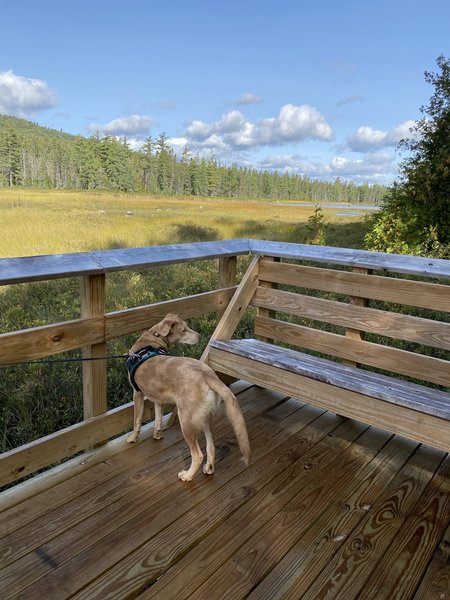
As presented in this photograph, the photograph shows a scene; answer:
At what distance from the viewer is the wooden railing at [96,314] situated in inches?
79.7

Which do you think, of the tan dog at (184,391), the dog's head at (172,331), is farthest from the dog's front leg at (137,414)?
the dog's head at (172,331)

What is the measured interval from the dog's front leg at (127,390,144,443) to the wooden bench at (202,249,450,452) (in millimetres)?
539

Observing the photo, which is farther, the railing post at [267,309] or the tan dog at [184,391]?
the railing post at [267,309]

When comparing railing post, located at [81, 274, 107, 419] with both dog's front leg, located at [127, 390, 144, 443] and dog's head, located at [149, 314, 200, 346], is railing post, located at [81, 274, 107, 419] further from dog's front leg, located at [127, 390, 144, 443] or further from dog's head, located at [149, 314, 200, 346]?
dog's head, located at [149, 314, 200, 346]

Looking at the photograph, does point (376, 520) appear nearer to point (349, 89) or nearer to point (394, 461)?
point (394, 461)

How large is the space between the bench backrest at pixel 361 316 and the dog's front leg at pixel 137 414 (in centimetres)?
125

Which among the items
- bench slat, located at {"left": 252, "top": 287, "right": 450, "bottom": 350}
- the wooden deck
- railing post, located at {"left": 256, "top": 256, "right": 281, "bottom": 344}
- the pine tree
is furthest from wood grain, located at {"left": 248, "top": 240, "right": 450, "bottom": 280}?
the pine tree

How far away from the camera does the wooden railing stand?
2.02 meters

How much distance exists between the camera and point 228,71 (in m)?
30.0

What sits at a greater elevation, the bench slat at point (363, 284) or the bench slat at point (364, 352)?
the bench slat at point (363, 284)

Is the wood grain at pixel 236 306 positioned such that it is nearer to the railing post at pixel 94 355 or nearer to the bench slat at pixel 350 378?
the bench slat at pixel 350 378

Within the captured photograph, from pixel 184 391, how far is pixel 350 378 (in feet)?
3.05

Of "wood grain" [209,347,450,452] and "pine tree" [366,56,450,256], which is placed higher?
"pine tree" [366,56,450,256]

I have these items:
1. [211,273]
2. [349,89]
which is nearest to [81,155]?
[349,89]
